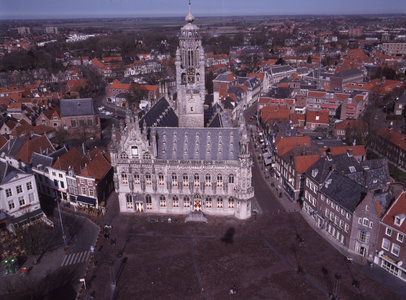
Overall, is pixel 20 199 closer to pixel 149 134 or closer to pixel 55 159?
pixel 55 159

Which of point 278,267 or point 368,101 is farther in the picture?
point 368,101

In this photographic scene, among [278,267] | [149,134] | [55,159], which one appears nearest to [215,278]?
[278,267]

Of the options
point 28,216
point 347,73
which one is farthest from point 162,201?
point 347,73

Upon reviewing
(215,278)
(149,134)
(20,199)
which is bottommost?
(215,278)

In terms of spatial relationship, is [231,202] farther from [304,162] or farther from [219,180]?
[304,162]

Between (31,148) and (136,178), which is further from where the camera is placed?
(31,148)

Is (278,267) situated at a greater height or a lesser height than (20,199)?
lesser

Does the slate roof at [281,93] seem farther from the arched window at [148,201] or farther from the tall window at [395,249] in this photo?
the tall window at [395,249]

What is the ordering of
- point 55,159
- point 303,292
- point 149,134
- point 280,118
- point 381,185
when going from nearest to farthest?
point 303,292
point 381,185
point 149,134
point 55,159
point 280,118
